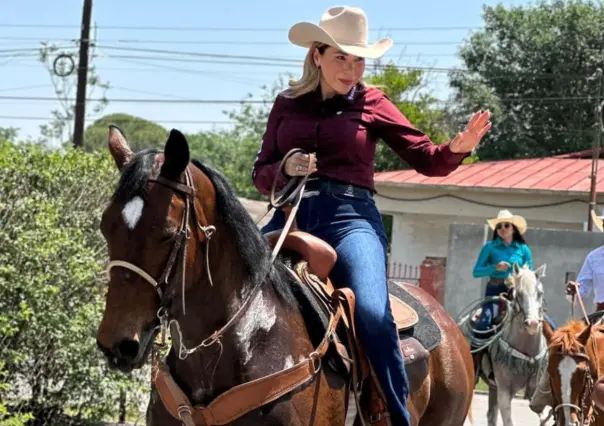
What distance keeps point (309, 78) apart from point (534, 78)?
37.1 m

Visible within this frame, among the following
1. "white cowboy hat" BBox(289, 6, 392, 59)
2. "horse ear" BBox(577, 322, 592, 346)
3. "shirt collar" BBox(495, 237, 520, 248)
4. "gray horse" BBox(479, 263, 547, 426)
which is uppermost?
"white cowboy hat" BBox(289, 6, 392, 59)

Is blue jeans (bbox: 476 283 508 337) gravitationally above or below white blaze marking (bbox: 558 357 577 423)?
below

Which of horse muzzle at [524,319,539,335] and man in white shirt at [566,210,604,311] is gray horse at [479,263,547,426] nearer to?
horse muzzle at [524,319,539,335]

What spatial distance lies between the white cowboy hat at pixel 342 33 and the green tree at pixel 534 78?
35621 millimetres

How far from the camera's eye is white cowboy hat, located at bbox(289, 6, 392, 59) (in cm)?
458

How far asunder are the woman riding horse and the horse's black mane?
443 mm

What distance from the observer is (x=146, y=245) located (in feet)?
11.6

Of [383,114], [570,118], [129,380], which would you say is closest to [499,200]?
[570,118]

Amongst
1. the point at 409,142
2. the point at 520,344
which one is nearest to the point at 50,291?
the point at 409,142

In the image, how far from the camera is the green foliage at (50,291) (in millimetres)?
8883

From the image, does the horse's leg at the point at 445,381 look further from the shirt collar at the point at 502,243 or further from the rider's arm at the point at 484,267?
the shirt collar at the point at 502,243

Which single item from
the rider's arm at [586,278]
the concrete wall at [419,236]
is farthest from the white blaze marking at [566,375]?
the concrete wall at [419,236]

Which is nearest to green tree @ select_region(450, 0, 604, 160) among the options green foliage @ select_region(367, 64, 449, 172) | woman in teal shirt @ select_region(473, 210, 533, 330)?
green foliage @ select_region(367, 64, 449, 172)

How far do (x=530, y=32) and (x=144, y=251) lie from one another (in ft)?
127
